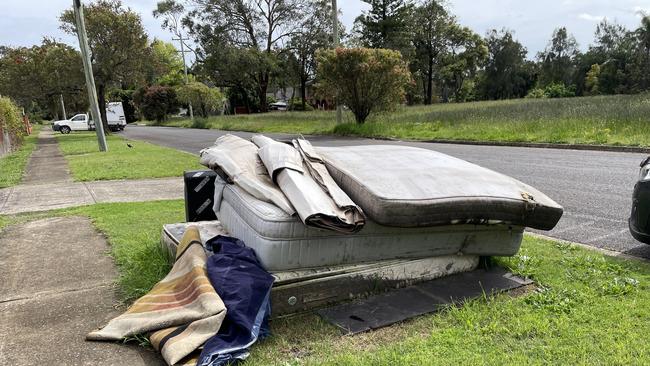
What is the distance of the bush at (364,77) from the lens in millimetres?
20312

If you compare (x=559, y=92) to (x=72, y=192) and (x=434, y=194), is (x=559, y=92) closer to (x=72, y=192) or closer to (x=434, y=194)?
(x=72, y=192)

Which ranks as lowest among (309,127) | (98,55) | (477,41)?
(309,127)

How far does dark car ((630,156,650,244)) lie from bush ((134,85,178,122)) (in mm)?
54088

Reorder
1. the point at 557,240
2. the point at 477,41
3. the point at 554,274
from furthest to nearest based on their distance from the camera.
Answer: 1. the point at 477,41
2. the point at 557,240
3. the point at 554,274

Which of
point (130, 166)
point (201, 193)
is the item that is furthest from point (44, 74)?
point (201, 193)

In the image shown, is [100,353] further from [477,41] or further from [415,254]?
[477,41]

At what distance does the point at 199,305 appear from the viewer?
8.97 feet

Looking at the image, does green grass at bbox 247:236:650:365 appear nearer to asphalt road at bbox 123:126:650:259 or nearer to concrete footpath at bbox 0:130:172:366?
concrete footpath at bbox 0:130:172:366

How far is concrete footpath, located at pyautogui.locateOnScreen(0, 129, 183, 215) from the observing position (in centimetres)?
734

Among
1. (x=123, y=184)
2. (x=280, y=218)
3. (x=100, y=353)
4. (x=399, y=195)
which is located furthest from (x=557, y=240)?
(x=123, y=184)

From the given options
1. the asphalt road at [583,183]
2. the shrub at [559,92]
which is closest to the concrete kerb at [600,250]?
the asphalt road at [583,183]

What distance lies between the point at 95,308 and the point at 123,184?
254 inches

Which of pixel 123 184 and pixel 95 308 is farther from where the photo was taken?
pixel 123 184

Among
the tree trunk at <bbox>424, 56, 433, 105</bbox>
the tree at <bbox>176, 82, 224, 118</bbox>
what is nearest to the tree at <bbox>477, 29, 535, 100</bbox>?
the tree trunk at <bbox>424, 56, 433, 105</bbox>
